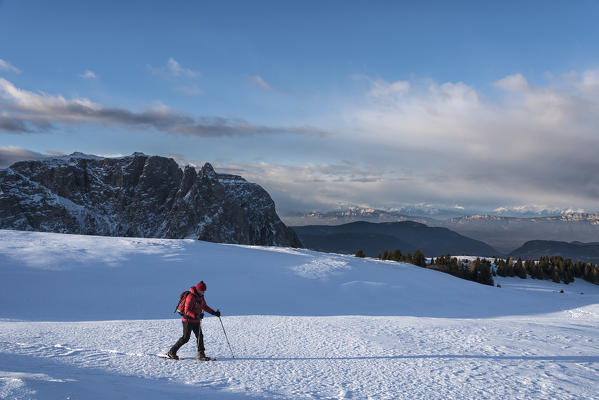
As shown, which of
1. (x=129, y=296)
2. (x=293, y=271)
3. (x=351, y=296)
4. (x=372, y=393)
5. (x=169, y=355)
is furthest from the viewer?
(x=293, y=271)

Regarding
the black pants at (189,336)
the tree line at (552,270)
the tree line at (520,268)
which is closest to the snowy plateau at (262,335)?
the black pants at (189,336)

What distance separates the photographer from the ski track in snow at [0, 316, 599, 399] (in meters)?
8.84

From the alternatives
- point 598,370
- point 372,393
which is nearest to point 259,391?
point 372,393

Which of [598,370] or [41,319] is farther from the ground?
[598,370]

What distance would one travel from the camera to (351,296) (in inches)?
1079

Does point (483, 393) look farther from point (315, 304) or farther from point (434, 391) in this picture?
point (315, 304)

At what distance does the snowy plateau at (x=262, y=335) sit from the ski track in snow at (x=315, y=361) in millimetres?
55

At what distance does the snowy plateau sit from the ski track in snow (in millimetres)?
55

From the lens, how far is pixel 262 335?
48.1 ft

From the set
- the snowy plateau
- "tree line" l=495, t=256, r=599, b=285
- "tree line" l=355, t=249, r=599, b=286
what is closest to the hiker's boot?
the snowy plateau

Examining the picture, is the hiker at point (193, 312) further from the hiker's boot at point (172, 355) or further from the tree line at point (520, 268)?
the tree line at point (520, 268)

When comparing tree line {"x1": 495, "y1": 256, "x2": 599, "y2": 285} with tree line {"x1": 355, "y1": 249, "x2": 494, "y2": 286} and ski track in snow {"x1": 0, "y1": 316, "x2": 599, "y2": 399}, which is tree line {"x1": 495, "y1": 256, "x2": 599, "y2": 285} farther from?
ski track in snow {"x1": 0, "y1": 316, "x2": 599, "y2": 399}

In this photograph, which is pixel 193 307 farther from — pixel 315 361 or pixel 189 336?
pixel 315 361

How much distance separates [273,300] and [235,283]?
12.8 ft
